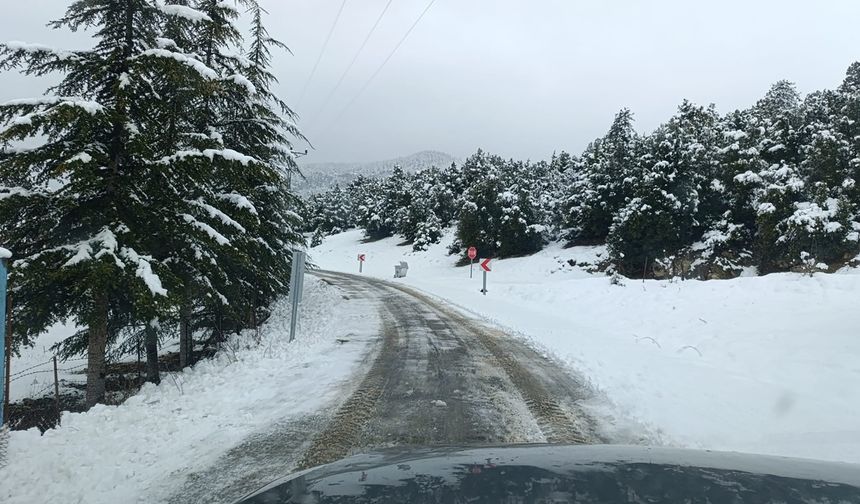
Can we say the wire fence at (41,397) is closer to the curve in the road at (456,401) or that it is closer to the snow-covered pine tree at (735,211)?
the curve in the road at (456,401)

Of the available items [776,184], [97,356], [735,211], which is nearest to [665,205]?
[735,211]

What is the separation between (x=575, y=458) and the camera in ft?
8.40

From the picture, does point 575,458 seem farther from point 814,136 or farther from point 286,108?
point 814,136

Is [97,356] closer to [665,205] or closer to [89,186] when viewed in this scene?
[89,186]

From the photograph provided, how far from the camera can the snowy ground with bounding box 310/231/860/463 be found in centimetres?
510

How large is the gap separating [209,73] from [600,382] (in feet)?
25.5

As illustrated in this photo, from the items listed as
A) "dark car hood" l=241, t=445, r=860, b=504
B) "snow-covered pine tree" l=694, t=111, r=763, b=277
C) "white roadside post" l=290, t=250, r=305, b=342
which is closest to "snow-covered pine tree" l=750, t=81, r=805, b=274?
"snow-covered pine tree" l=694, t=111, r=763, b=277

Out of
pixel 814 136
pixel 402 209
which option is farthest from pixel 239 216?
pixel 402 209

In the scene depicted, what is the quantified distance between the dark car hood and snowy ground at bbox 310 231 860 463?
2.59 meters

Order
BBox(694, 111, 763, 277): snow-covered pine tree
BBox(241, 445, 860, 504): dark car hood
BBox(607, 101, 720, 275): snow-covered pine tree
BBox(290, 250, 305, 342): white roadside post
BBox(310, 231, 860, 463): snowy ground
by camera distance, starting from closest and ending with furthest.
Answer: BBox(241, 445, 860, 504): dark car hood, BBox(310, 231, 860, 463): snowy ground, BBox(290, 250, 305, 342): white roadside post, BBox(694, 111, 763, 277): snow-covered pine tree, BBox(607, 101, 720, 275): snow-covered pine tree

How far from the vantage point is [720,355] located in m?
8.44

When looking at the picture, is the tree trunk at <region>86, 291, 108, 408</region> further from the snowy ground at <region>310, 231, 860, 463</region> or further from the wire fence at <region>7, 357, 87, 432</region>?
the snowy ground at <region>310, 231, 860, 463</region>

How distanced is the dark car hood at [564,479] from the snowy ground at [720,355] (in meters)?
2.59

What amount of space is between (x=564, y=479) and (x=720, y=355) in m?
7.73
